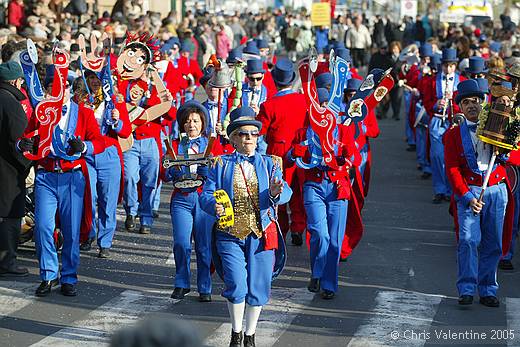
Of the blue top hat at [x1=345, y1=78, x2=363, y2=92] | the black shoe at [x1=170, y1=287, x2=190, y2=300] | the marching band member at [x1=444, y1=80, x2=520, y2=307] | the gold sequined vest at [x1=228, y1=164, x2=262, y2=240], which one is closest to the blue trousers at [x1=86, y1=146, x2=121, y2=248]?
the black shoe at [x1=170, y1=287, x2=190, y2=300]

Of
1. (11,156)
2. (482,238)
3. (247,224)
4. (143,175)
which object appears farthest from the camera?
(143,175)

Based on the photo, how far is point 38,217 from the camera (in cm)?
962

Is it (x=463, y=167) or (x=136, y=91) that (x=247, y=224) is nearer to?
(x=463, y=167)

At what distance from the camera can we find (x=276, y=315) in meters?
9.20

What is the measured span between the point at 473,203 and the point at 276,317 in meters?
1.83

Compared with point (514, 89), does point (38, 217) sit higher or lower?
lower

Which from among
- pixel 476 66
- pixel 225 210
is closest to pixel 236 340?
pixel 225 210

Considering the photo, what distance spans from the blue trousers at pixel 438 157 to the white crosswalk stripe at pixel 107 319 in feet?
20.5

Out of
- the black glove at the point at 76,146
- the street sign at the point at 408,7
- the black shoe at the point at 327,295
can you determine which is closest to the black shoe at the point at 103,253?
the black glove at the point at 76,146

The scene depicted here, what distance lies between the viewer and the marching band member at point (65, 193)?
960 cm

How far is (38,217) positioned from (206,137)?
1.57 metres

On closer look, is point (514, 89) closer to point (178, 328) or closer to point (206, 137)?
point (206, 137)

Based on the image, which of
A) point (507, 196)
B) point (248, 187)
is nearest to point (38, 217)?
point (248, 187)

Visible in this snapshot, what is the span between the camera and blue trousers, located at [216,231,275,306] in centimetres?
791
